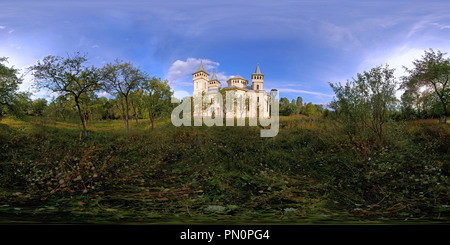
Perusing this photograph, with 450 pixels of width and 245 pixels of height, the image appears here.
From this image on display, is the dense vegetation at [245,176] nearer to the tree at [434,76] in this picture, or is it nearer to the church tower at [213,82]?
the tree at [434,76]

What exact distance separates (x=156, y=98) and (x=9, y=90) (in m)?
8.00

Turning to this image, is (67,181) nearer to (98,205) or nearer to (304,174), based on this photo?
(98,205)

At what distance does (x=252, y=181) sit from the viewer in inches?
128

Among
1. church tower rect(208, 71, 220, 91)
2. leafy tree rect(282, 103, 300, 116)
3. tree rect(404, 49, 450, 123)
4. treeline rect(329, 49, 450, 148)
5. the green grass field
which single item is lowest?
the green grass field

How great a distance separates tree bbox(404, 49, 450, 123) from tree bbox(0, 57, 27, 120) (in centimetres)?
1967

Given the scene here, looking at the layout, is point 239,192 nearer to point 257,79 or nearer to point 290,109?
point 290,109

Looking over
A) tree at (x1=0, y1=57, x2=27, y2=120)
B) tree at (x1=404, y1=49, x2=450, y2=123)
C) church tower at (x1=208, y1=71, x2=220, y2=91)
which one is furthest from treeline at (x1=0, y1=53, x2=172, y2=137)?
church tower at (x1=208, y1=71, x2=220, y2=91)

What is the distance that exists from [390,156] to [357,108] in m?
2.20

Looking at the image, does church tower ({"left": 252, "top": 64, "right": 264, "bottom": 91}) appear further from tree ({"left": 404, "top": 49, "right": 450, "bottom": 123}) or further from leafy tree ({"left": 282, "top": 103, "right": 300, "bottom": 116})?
tree ({"left": 404, "top": 49, "right": 450, "bottom": 123})

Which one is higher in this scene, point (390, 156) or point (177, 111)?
point (177, 111)

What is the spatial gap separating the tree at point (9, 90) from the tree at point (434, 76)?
19670mm

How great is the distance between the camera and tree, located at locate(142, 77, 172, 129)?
14.1 m

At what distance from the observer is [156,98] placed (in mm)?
14922

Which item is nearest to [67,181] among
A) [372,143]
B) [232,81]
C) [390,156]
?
[390,156]
